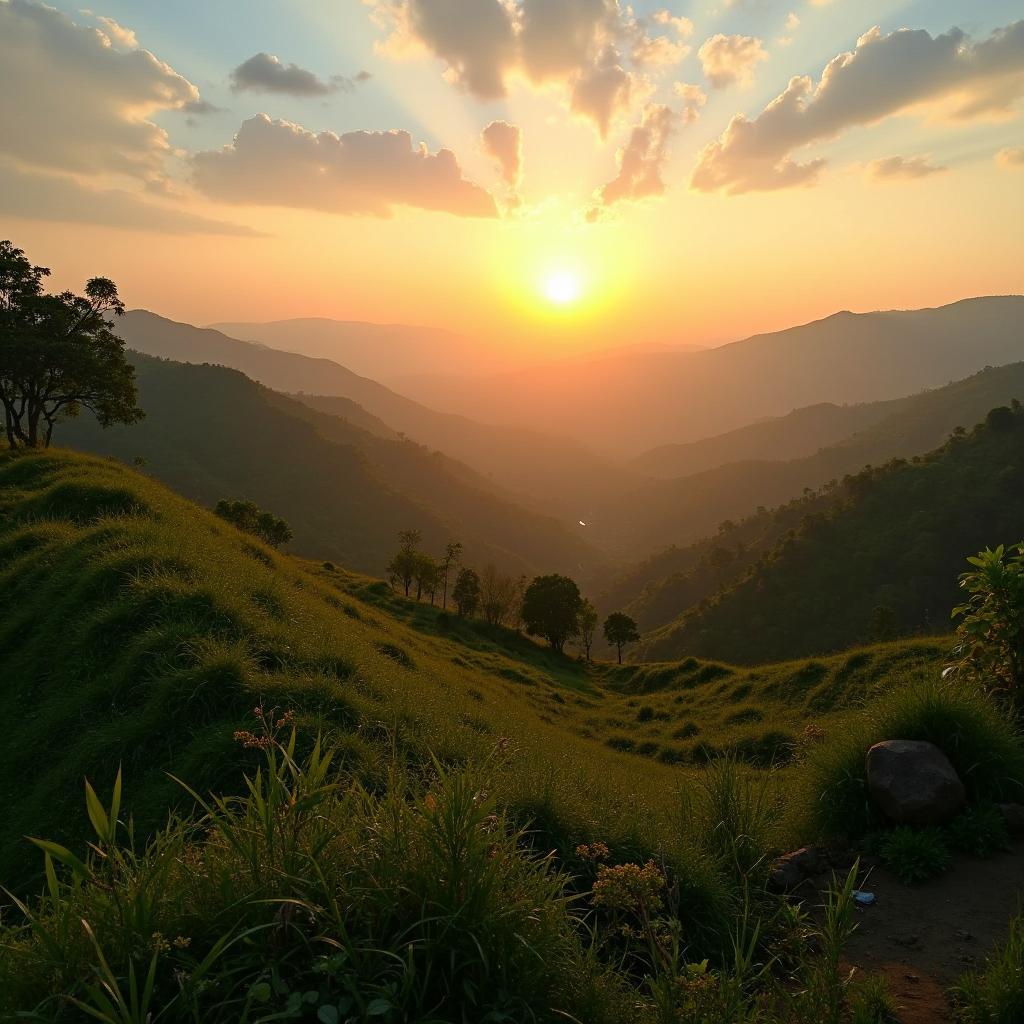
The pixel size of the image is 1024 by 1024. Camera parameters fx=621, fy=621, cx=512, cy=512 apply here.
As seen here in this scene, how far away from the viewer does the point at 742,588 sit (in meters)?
95.5

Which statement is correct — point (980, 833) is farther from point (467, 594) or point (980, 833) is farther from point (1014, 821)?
point (467, 594)

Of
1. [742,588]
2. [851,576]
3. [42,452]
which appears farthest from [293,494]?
[42,452]

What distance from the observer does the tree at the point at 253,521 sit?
49.5 m

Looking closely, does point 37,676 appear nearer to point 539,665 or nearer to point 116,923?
point 116,923

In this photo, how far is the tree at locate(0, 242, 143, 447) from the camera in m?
27.3

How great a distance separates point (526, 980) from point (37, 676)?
10.3 meters

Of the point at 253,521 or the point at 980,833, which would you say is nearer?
the point at 980,833

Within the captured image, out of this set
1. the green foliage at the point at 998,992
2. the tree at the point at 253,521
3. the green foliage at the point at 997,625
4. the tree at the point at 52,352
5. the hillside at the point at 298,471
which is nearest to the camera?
the green foliage at the point at 998,992

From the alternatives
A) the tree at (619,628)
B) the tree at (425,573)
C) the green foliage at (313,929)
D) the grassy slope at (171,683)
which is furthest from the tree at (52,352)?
the tree at (619,628)

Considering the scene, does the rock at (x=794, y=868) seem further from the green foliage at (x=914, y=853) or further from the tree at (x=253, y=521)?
the tree at (x=253, y=521)

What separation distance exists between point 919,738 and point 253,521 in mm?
52083

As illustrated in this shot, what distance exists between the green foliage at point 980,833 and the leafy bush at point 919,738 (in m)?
0.28

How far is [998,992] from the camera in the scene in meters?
3.98

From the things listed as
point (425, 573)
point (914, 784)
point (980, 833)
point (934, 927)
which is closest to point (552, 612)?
point (425, 573)
